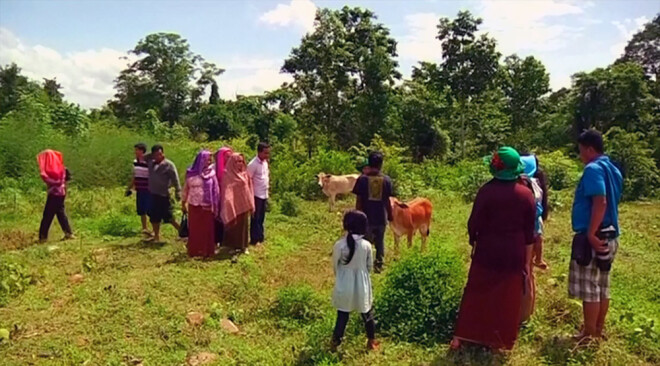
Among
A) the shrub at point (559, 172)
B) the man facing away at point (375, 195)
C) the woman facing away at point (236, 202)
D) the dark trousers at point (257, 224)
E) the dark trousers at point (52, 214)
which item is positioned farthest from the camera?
the shrub at point (559, 172)

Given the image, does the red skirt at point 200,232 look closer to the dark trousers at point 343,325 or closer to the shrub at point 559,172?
the dark trousers at point 343,325

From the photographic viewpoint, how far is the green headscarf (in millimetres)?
4148

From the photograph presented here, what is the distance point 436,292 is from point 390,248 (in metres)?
3.17

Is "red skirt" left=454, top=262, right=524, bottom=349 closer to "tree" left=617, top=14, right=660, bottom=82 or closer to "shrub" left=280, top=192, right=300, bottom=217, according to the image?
"shrub" left=280, top=192, right=300, bottom=217

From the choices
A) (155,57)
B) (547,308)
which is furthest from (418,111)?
(155,57)

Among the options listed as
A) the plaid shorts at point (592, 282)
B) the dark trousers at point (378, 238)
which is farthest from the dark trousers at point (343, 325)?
the dark trousers at point (378, 238)

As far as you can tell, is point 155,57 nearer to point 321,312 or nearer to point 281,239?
point 281,239

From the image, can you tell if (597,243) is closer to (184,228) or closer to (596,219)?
(596,219)

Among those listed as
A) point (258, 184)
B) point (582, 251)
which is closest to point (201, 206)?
point (258, 184)

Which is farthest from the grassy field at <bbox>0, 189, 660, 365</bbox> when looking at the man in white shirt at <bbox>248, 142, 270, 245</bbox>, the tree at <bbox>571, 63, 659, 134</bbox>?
the tree at <bbox>571, 63, 659, 134</bbox>

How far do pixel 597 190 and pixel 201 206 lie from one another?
5110 millimetres

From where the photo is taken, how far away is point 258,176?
26.9ft

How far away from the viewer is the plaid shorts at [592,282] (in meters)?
4.35

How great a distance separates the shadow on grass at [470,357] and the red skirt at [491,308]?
0.07 m
